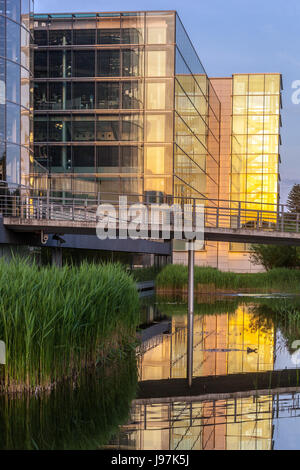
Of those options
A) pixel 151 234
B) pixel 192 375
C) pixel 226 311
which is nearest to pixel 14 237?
pixel 151 234

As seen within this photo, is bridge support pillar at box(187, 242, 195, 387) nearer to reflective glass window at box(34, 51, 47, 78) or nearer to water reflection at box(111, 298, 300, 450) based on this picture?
water reflection at box(111, 298, 300, 450)

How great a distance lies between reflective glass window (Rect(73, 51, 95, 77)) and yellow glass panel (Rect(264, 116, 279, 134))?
80.8 feet

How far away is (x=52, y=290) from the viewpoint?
11.4 metres

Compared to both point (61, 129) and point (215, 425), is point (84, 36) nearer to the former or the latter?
point (61, 129)

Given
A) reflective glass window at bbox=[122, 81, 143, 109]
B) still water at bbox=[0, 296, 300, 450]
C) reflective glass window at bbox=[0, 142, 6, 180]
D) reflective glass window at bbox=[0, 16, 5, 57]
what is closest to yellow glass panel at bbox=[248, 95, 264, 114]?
reflective glass window at bbox=[122, 81, 143, 109]

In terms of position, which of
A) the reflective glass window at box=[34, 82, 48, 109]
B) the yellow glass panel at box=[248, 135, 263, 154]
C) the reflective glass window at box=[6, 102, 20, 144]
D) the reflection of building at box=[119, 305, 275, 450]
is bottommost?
the reflection of building at box=[119, 305, 275, 450]

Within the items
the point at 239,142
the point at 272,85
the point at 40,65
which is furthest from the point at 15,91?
the point at 272,85

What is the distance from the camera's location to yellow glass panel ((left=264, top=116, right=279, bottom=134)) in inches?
2594

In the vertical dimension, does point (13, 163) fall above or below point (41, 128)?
below

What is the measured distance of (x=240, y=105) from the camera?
218 feet

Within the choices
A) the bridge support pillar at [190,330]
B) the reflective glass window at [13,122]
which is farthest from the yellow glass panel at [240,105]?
the bridge support pillar at [190,330]

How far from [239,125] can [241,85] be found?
3.73 m

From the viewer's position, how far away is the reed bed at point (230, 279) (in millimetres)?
36900

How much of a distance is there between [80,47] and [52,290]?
123 feet
